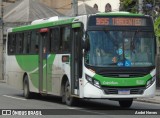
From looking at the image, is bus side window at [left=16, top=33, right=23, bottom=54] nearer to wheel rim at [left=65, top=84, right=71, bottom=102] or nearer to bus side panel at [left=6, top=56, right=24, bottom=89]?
bus side panel at [left=6, top=56, right=24, bottom=89]

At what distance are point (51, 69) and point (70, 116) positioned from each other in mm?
5710

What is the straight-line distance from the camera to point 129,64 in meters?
18.5

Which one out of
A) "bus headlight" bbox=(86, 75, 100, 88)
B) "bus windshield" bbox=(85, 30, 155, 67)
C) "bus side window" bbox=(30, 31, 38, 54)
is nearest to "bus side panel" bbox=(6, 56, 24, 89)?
"bus side window" bbox=(30, 31, 38, 54)

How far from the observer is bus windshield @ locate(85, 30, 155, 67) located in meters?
18.4

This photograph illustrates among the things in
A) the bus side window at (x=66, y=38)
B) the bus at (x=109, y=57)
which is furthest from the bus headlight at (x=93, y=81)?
the bus side window at (x=66, y=38)

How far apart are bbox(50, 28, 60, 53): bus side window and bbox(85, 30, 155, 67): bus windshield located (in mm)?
2928

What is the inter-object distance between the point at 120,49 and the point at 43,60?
5.13 metres

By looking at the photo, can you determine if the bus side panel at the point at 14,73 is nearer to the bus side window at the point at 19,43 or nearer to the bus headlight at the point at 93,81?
the bus side window at the point at 19,43

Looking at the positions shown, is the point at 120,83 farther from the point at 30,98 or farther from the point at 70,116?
the point at 30,98

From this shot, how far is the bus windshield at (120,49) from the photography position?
18.4 meters

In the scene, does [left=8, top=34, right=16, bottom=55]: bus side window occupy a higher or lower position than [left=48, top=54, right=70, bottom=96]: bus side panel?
higher

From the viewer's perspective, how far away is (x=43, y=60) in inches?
894

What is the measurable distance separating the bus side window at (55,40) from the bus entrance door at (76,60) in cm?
166

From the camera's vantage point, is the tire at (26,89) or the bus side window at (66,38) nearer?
the bus side window at (66,38)
